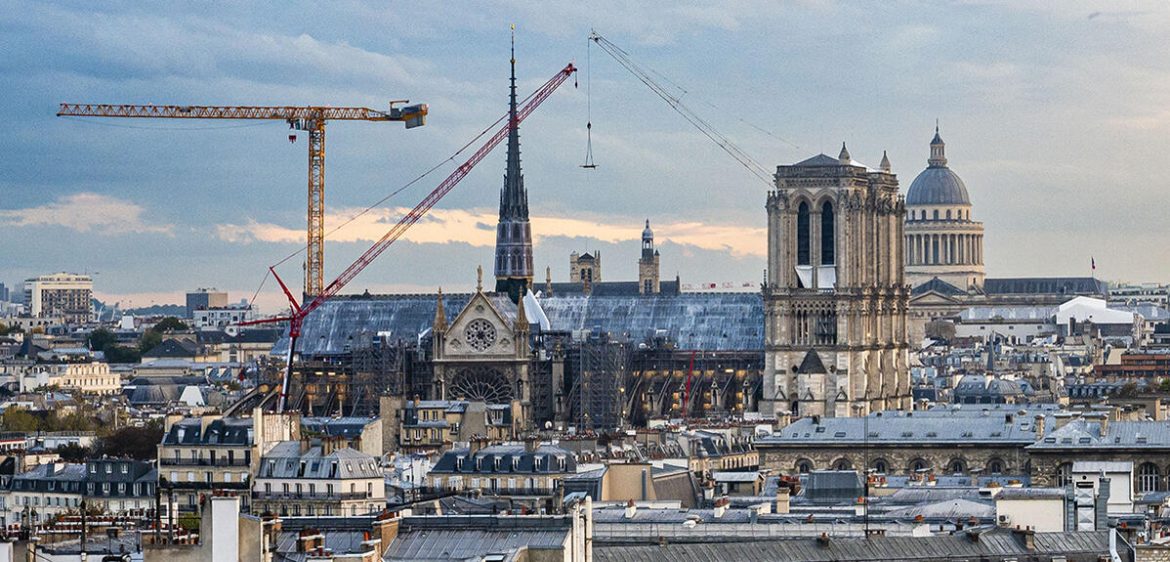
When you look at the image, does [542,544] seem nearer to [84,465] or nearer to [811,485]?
[811,485]

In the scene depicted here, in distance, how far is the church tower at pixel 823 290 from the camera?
174 meters

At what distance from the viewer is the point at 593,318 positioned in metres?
188

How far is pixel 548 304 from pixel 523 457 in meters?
85.6

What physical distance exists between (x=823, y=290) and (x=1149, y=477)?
2676 inches

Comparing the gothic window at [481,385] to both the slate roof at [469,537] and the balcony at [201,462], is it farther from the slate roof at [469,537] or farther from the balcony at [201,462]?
the slate roof at [469,537]

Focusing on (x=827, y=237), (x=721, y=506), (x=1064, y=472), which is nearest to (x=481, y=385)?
(x=827, y=237)

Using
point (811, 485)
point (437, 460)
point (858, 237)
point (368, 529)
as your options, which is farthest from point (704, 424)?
point (368, 529)

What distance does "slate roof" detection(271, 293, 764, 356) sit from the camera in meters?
184

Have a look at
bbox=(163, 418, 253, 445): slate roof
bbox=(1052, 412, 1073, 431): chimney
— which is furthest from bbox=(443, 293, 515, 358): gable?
bbox=(163, 418, 253, 445): slate roof

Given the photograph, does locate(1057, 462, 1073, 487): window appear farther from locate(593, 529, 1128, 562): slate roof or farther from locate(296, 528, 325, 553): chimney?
locate(296, 528, 325, 553): chimney

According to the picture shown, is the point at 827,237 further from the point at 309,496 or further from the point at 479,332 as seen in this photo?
the point at 309,496

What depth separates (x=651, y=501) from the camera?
90.9 meters

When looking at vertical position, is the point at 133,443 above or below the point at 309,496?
above

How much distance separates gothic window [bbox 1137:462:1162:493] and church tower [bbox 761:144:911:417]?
208ft
